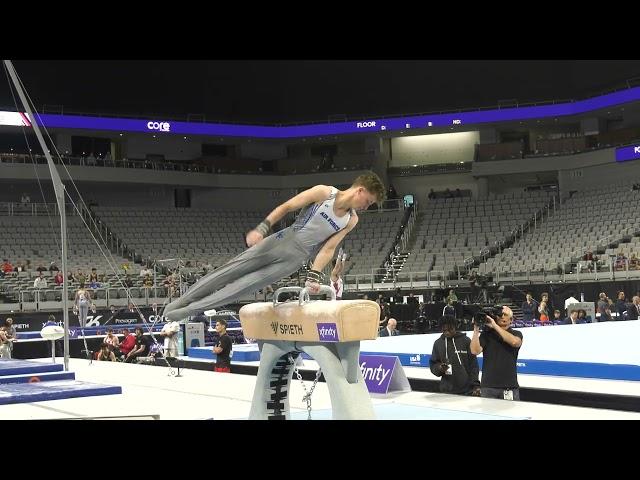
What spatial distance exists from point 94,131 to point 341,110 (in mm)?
11132

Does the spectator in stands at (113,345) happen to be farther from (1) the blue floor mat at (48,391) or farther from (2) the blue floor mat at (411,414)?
(2) the blue floor mat at (411,414)

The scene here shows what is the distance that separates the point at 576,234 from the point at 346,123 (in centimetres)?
1155

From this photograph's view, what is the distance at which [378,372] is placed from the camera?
857 centimetres

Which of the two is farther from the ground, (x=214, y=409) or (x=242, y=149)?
(x=242, y=149)

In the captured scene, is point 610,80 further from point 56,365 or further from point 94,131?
point 56,365

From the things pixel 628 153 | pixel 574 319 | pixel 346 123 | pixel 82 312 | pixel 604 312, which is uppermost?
pixel 346 123

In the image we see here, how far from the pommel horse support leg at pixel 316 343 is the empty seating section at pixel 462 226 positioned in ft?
70.3

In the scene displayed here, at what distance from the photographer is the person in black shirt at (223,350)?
12195mm

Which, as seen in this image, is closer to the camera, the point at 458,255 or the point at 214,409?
the point at 214,409

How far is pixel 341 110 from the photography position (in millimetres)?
37031

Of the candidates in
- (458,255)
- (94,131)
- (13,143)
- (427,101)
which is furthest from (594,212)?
(13,143)

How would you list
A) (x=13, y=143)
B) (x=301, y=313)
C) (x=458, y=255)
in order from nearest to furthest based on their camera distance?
1. (x=301, y=313)
2. (x=458, y=255)
3. (x=13, y=143)

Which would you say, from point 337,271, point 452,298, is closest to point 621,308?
point 452,298

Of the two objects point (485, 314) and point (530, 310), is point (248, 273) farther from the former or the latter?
point (530, 310)
